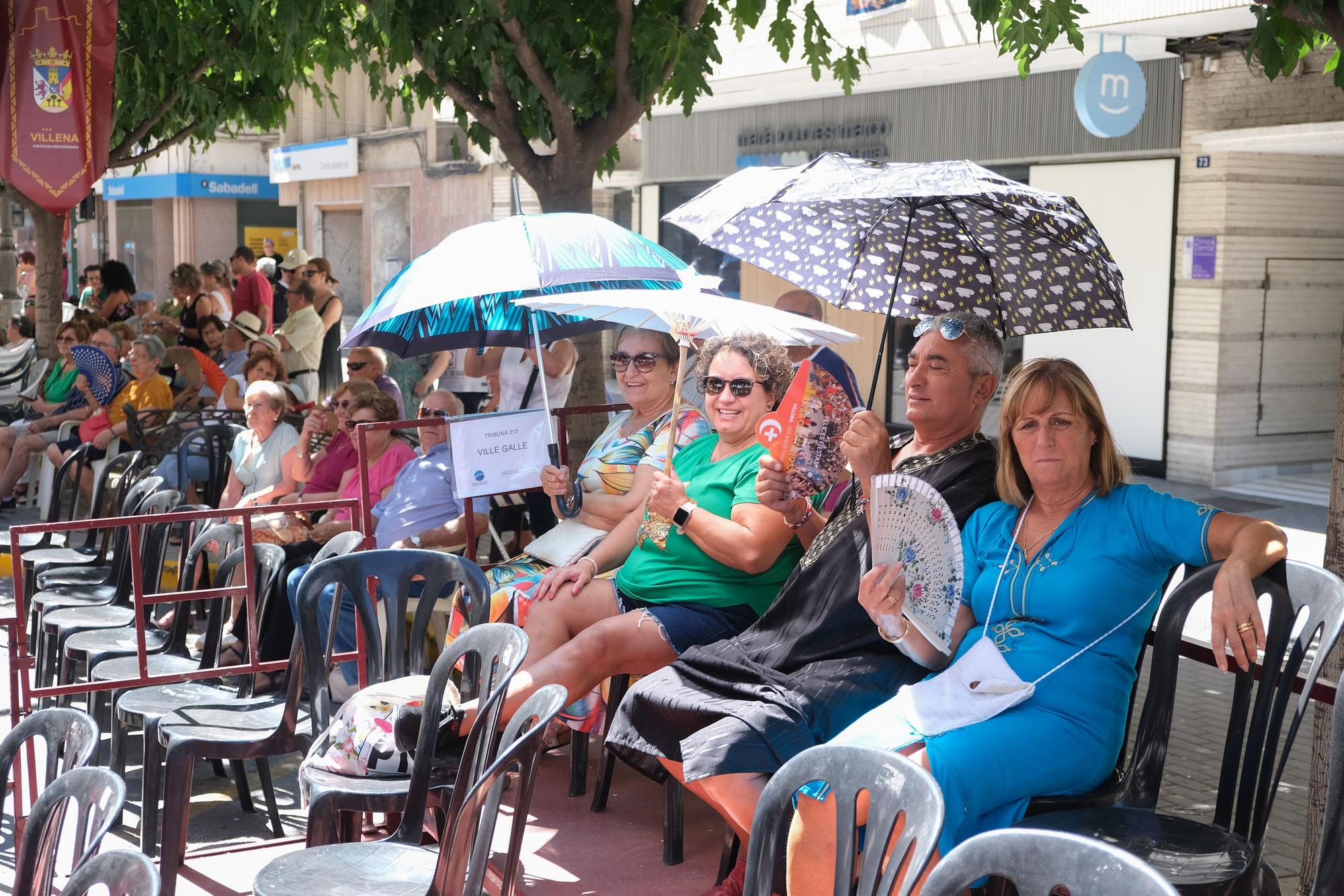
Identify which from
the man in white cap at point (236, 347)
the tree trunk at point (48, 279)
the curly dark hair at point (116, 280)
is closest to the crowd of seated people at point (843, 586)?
the man in white cap at point (236, 347)

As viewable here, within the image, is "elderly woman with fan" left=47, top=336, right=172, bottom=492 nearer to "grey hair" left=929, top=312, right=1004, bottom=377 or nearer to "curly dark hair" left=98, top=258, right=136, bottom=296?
"curly dark hair" left=98, top=258, right=136, bottom=296

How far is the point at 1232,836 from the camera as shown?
310 centimetres

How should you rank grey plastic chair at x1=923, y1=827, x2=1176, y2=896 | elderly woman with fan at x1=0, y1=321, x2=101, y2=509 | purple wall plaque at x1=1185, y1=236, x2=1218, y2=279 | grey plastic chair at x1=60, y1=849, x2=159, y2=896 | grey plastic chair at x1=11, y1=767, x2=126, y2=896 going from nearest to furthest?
grey plastic chair at x1=923, y1=827, x2=1176, y2=896 < grey plastic chair at x1=60, y1=849, x2=159, y2=896 < grey plastic chair at x1=11, y1=767, x2=126, y2=896 < elderly woman with fan at x1=0, y1=321, x2=101, y2=509 < purple wall plaque at x1=1185, y1=236, x2=1218, y2=279

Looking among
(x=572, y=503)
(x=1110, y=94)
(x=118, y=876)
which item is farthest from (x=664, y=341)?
(x=1110, y=94)

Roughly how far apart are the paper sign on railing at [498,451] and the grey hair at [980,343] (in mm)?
2090

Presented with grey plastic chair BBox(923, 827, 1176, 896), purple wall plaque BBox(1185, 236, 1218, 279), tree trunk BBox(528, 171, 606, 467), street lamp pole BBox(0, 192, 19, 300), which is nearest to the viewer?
grey plastic chair BBox(923, 827, 1176, 896)

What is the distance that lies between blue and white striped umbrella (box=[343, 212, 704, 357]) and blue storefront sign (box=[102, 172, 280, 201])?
29594 millimetres

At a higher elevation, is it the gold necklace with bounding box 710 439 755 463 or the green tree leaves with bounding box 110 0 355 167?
the green tree leaves with bounding box 110 0 355 167

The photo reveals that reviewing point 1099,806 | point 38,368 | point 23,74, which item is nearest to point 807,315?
point 1099,806

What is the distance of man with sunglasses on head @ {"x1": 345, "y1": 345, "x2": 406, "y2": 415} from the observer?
7266 millimetres

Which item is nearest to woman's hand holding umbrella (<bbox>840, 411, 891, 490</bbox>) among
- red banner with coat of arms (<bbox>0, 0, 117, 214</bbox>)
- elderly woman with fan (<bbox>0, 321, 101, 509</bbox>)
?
red banner with coat of arms (<bbox>0, 0, 117, 214</bbox>)

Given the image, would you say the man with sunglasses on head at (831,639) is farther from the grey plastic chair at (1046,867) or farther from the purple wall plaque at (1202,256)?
the purple wall plaque at (1202,256)

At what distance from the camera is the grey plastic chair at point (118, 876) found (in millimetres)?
2248

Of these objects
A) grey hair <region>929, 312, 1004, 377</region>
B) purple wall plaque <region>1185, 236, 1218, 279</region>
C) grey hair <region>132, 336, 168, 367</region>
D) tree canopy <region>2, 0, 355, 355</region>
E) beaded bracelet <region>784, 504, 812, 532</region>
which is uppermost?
tree canopy <region>2, 0, 355, 355</region>
